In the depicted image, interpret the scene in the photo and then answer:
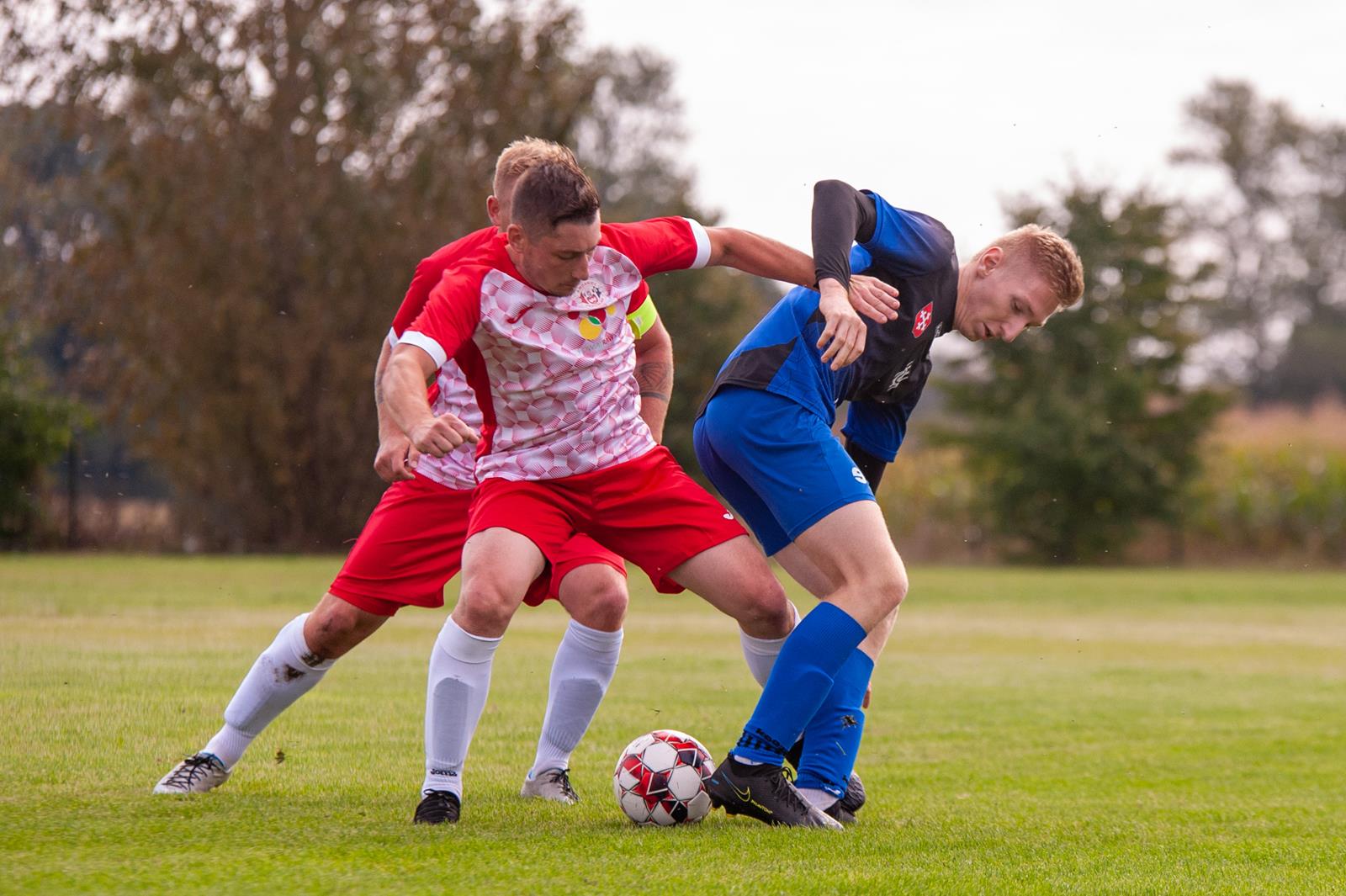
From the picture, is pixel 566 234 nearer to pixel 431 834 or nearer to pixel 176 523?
pixel 431 834

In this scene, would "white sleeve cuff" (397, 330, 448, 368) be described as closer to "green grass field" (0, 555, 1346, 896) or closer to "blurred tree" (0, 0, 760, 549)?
"green grass field" (0, 555, 1346, 896)

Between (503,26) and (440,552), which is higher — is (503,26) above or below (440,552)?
above

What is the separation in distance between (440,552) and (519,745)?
5.64 ft

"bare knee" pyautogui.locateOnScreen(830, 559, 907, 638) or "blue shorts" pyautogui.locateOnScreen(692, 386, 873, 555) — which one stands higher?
"blue shorts" pyautogui.locateOnScreen(692, 386, 873, 555)

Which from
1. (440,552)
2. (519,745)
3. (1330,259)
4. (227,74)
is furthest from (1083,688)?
(1330,259)

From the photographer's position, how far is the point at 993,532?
30.1 metres

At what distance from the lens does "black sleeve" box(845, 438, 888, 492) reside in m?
5.41

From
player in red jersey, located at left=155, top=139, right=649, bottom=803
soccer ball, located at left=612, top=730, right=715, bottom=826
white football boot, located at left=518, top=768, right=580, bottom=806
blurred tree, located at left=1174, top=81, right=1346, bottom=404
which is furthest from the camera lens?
blurred tree, located at left=1174, top=81, right=1346, bottom=404

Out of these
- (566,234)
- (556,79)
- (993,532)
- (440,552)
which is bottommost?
(993,532)

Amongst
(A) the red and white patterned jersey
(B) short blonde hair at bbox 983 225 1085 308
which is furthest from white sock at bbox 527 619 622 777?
(B) short blonde hair at bbox 983 225 1085 308

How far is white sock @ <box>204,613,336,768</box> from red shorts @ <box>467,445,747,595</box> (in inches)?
34.3

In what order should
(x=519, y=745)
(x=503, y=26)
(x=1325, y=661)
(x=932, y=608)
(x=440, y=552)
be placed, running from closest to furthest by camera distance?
(x=440, y=552), (x=519, y=745), (x=1325, y=661), (x=932, y=608), (x=503, y=26)

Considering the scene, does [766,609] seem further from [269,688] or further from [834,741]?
[269,688]

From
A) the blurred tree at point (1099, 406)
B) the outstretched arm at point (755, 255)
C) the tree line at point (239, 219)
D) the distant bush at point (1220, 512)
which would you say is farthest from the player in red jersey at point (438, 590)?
the blurred tree at point (1099, 406)
